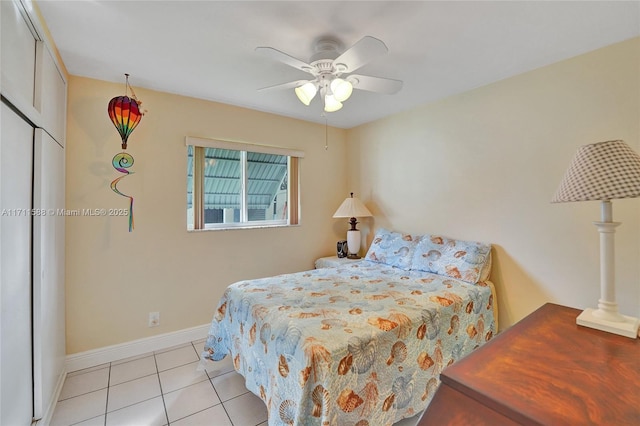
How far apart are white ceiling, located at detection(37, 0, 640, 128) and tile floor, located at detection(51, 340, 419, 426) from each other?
94.5 inches

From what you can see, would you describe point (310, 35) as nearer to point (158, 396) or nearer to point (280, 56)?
point (280, 56)

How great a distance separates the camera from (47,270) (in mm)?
1742

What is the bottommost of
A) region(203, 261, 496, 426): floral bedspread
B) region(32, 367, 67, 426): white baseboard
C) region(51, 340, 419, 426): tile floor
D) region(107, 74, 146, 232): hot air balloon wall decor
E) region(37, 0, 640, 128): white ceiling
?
region(51, 340, 419, 426): tile floor

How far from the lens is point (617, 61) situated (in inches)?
72.6

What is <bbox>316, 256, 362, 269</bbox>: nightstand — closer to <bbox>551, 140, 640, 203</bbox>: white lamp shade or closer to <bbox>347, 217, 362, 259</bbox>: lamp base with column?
<bbox>347, 217, 362, 259</bbox>: lamp base with column

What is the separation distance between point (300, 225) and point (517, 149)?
2352 millimetres

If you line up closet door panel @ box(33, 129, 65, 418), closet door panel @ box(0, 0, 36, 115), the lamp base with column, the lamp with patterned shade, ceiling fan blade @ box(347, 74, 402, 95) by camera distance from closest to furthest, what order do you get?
the lamp with patterned shade → closet door panel @ box(0, 0, 36, 115) → closet door panel @ box(33, 129, 65, 418) → ceiling fan blade @ box(347, 74, 402, 95) → the lamp base with column

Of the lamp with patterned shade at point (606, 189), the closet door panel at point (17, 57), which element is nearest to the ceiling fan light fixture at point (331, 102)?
the lamp with patterned shade at point (606, 189)

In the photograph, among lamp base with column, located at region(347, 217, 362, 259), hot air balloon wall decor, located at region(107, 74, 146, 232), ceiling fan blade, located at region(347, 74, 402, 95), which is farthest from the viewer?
lamp base with column, located at region(347, 217, 362, 259)

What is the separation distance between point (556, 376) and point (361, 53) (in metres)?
1.58

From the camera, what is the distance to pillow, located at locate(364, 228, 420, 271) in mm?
2831

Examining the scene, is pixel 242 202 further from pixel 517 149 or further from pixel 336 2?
pixel 517 149

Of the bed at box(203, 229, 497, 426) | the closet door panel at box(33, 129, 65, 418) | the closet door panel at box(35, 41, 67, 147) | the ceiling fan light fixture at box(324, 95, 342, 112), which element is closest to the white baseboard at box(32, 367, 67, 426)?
→ the closet door panel at box(33, 129, 65, 418)

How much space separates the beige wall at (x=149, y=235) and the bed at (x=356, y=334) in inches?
32.0
